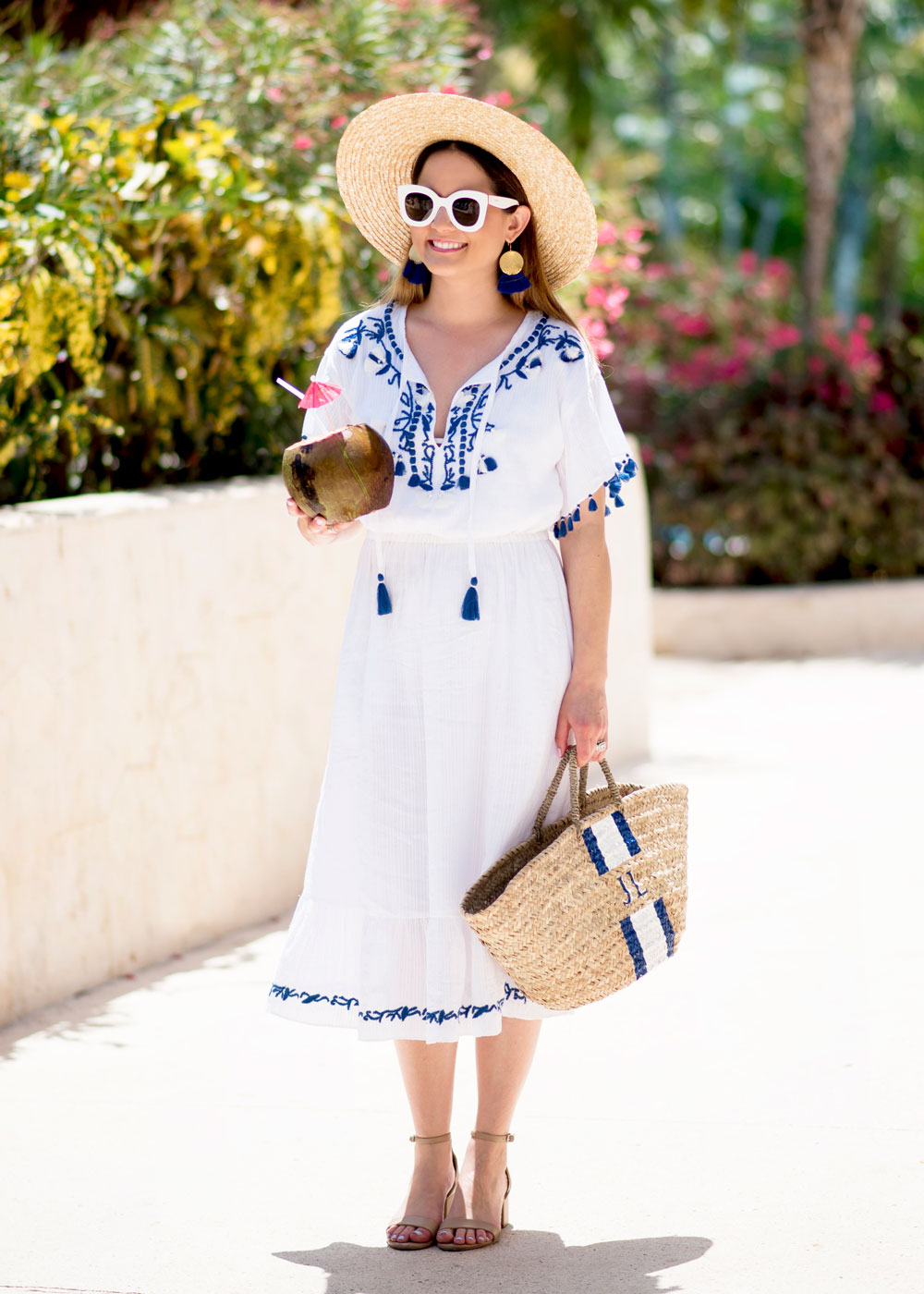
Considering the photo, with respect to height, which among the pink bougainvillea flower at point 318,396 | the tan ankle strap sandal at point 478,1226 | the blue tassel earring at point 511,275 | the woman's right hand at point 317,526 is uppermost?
the blue tassel earring at point 511,275

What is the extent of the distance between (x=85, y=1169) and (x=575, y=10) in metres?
12.1

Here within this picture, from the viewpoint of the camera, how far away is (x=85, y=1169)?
10.7 feet

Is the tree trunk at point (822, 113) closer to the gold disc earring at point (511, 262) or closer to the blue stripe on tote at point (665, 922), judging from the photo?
the gold disc earring at point (511, 262)

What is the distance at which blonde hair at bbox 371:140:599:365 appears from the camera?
303cm

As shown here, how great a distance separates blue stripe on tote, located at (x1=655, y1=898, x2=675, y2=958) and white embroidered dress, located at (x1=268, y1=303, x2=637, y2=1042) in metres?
0.25

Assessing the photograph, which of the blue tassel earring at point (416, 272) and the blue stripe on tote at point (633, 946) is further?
the blue tassel earring at point (416, 272)

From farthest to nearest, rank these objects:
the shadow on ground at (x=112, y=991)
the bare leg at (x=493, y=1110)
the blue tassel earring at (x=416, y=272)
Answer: the shadow on ground at (x=112, y=991)
the blue tassel earring at (x=416, y=272)
the bare leg at (x=493, y=1110)

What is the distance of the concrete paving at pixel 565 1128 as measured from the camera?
112 inches

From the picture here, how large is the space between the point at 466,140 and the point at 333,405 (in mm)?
523

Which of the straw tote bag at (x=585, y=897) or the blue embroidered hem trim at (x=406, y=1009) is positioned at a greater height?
the straw tote bag at (x=585, y=897)

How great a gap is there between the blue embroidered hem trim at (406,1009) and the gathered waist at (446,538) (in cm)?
75

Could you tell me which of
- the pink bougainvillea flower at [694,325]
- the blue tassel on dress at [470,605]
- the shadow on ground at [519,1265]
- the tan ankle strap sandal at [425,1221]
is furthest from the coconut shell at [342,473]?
the pink bougainvillea flower at [694,325]

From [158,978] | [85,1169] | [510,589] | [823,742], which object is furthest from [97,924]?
[823,742]

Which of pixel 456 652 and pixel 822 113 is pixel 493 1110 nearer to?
pixel 456 652
